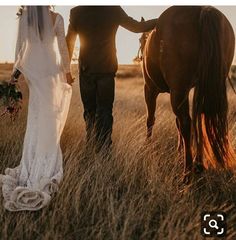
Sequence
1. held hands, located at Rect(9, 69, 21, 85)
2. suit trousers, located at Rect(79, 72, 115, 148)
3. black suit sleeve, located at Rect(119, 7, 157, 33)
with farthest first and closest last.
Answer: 1. suit trousers, located at Rect(79, 72, 115, 148)
2. black suit sleeve, located at Rect(119, 7, 157, 33)
3. held hands, located at Rect(9, 69, 21, 85)

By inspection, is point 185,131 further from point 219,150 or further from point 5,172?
point 5,172

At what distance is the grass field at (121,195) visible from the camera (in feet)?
9.94

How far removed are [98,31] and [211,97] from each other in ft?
3.21

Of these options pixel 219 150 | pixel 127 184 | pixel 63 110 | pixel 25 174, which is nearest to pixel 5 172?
pixel 25 174

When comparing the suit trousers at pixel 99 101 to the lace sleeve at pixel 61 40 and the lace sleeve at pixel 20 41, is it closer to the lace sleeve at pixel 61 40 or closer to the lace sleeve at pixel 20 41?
the lace sleeve at pixel 61 40

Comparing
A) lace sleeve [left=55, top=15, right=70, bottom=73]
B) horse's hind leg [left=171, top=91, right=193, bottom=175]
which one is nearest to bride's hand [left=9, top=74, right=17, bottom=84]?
lace sleeve [left=55, top=15, right=70, bottom=73]

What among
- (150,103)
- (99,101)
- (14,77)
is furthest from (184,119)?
(14,77)

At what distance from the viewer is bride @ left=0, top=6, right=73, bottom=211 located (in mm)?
3570

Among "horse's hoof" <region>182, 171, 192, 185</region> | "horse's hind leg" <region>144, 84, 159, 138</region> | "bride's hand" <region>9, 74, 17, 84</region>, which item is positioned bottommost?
"horse's hoof" <region>182, 171, 192, 185</region>

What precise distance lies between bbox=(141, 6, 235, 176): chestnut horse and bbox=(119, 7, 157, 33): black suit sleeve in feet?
0.36

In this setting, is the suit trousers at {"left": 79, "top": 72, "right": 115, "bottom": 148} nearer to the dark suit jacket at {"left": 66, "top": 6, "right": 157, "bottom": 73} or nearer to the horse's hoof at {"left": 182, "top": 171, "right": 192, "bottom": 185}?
the dark suit jacket at {"left": 66, "top": 6, "right": 157, "bottom": 73}

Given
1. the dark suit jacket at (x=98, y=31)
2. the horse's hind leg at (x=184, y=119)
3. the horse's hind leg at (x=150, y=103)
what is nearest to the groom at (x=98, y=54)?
the dark suit jacket at (x=98, y=31)

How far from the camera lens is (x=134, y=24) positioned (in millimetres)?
4008

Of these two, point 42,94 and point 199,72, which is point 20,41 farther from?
point 199,72
